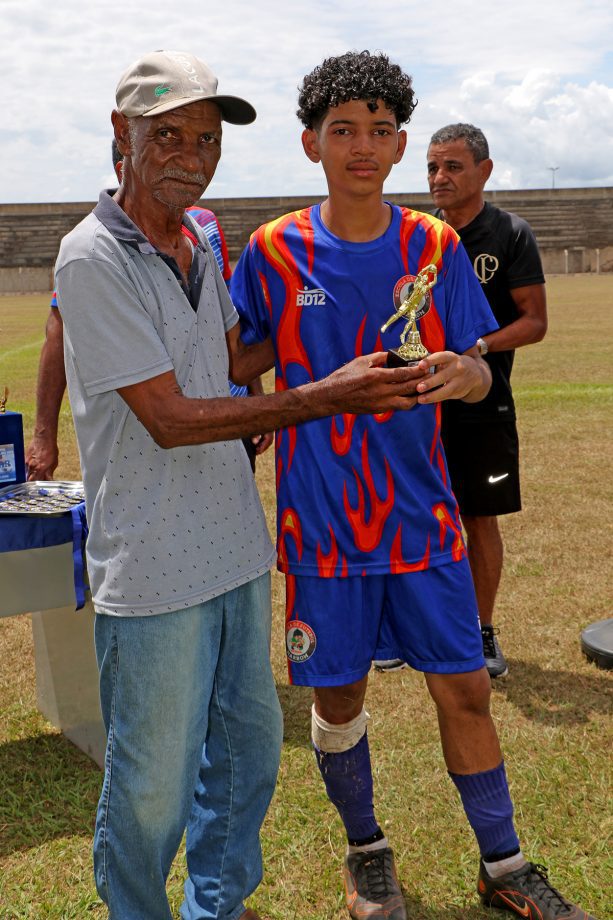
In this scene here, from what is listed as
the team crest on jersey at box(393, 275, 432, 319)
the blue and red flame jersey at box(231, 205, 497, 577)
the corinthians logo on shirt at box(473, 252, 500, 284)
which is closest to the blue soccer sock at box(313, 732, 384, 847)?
the blue and red flame jersey at box(231, 205, 497, 577)

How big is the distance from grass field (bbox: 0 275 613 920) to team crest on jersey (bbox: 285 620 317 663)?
0.78 meters

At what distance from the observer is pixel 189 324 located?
7.06ft

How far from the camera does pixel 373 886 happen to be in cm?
276

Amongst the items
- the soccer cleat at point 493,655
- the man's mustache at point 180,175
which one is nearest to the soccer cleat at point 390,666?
the soccer cleat at point 493,655

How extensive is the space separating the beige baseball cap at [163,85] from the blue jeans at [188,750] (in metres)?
1.08

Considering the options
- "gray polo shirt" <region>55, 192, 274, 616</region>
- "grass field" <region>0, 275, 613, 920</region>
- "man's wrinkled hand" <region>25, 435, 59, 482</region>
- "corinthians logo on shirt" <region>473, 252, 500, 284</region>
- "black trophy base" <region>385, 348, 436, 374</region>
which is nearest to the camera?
"gray polo shirt" <region>55, 192, 274, 616</region>

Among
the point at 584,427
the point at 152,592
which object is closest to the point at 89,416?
the point at 152,592

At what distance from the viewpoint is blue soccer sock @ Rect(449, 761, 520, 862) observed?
2.65 metres

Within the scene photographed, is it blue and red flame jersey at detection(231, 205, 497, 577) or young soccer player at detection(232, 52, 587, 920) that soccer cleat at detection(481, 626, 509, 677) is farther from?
blue and red flame jersey at detection(231, 205, 497, 577)

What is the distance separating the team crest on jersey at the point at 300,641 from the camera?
2596mm

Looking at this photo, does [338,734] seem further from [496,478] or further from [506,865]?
[496,478]

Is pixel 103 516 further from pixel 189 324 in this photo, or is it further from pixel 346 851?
pixel 346 851

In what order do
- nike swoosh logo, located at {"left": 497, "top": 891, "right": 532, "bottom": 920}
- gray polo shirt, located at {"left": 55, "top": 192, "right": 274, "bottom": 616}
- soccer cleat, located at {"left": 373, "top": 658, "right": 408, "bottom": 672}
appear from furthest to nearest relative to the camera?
soccer cleat, located at {"left": 373, "top": 658, "right": 408, "bottom": 672} → nike swoosh logo, located at {"left": 497, "top": 891, "right": 532, "bottom": 920} → gray polo shirt, located at {"left": 55, "top": 192, "right": 274, "bottom": 616}

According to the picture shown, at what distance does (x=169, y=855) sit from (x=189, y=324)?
1203 millimetres
